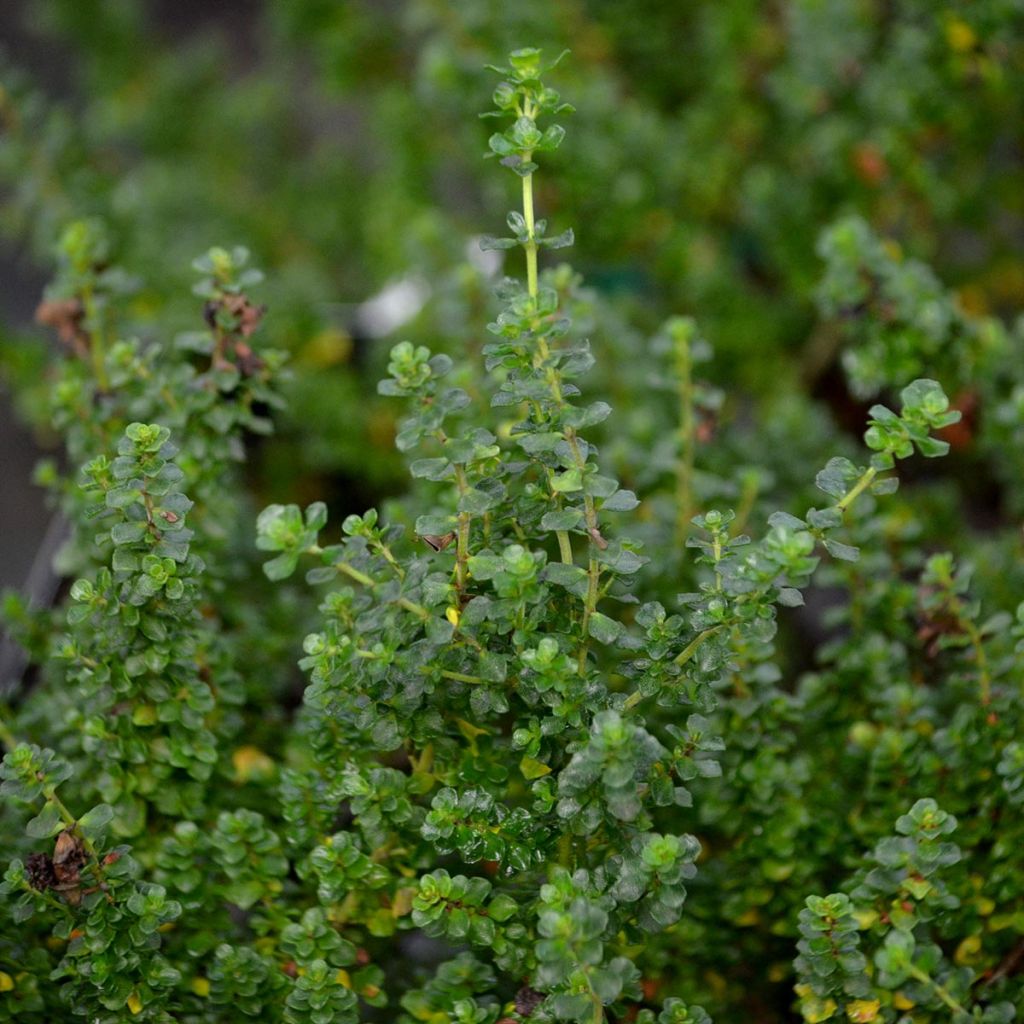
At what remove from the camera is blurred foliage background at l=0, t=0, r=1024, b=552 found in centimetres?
202

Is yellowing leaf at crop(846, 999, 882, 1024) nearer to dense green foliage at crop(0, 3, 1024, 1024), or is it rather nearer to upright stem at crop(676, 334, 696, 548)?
dense green foliage at crop(0, 3, 1024, 1024)

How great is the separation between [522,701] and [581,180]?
1140 mm

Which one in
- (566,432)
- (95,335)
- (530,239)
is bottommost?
(566,432)

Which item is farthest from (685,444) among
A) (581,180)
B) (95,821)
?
(95,821)

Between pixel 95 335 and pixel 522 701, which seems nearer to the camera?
pixel 522 701

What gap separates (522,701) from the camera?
116cm

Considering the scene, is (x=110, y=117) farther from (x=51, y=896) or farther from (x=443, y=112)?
Result: (x=51, y=896)

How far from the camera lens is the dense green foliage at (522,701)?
1.07 meters

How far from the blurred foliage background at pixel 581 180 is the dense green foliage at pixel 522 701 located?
158mm

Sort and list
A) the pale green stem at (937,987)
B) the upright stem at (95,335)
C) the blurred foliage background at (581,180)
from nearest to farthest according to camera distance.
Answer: the pale green stem at (937,987) < the upright stem at (95,335) < the blurred foliage background at (581,180)

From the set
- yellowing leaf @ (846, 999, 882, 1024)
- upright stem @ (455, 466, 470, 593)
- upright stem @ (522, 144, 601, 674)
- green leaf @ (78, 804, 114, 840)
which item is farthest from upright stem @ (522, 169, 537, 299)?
yellowing leaf @ (846, 999, 882, 1024)

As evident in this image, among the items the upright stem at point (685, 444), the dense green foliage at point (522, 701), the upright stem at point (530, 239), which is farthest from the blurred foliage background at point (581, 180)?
the upright stem at point (530, 239)

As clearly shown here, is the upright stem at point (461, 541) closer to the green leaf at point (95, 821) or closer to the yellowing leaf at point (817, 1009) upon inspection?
the green leaf at point (95, 821)

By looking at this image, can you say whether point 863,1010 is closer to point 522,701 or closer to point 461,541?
point 522,701
